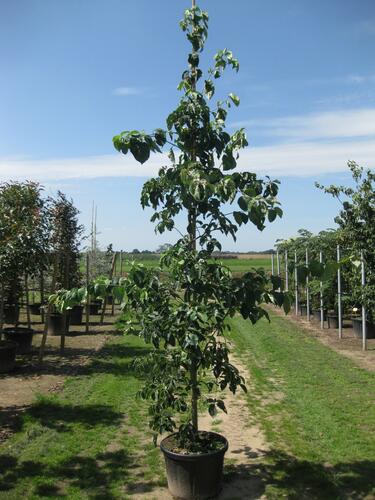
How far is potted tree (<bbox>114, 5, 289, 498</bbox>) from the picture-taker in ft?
14.0

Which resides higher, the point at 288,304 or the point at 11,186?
the point at 11,186

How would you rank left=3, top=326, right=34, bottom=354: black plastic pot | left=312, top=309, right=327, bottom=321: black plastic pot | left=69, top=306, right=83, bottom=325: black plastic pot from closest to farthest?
left=3, top=326, right=34, bottom=354: black plastic pot → left=69, top=306, right=83, bottom=325: black plastic pot → left=312, top=309, right=327, bottom=321: black plastic pot

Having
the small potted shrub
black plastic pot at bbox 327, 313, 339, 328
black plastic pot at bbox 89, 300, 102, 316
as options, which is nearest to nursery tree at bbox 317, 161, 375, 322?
the small potted shrub

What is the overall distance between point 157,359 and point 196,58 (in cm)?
286

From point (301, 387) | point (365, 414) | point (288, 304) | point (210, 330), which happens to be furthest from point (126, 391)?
point (288, 304)

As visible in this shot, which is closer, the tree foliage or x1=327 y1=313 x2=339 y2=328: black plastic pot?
the tree foliage

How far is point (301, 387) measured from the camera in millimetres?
8672

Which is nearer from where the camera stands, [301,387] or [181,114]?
[181,114]

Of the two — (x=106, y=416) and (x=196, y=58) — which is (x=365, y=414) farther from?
(x=196, y=58)

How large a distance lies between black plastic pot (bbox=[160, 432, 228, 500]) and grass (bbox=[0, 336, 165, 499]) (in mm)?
419

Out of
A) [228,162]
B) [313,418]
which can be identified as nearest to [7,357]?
[313,418]

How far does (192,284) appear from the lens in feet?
14.3

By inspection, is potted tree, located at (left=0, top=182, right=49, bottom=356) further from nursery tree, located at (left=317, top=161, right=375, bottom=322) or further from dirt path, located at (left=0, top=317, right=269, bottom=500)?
nursery tree, located at (left=317, top=161, right=375, bottom=322)

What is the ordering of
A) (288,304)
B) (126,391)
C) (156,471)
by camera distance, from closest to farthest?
(288,304), (156,471), (126,391)
